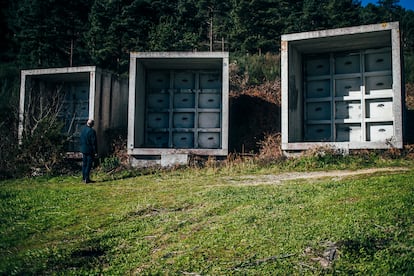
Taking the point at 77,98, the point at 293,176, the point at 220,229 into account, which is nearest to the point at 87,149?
the point at 293,176

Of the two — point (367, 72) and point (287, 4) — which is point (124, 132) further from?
point (287, 4)

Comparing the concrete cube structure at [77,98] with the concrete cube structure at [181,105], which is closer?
the concrete cube structure at [77,98]

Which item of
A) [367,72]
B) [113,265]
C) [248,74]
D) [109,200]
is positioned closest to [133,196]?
[109,200]

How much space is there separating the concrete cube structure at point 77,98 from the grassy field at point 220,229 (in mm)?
5494

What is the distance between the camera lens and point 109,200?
7.11 metres

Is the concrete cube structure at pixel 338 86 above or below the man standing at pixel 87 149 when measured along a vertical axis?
above

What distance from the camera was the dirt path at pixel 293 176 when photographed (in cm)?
793

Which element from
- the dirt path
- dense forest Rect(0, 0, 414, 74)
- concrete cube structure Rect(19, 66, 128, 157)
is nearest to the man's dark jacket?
concrete cube structure Rect(19, 66, 128, 157)

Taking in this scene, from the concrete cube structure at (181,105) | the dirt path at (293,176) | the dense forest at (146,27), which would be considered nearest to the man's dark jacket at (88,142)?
the concrete cube structure at (181,105)

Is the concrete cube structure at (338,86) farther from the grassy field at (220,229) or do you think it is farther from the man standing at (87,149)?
the man standing at (87,149)

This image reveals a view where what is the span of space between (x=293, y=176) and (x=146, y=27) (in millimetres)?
20893

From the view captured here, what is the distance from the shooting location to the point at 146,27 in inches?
1053

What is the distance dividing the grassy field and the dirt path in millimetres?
444

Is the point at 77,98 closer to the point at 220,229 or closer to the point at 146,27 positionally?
the point at 220,229
